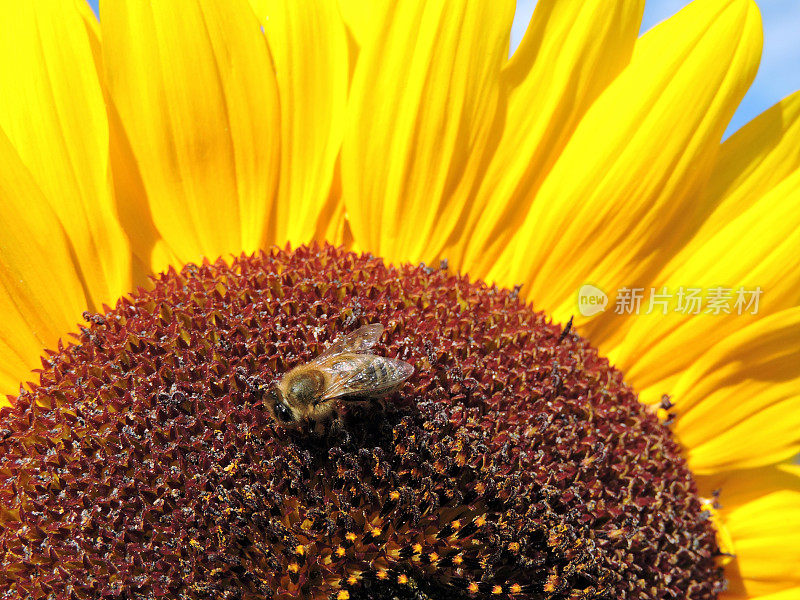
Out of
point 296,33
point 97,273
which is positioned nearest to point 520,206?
→ point 296,33

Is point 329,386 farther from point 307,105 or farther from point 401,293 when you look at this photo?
point 307,105

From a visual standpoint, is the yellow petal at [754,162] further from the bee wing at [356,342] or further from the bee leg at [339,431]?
the bee leg at [339,431]

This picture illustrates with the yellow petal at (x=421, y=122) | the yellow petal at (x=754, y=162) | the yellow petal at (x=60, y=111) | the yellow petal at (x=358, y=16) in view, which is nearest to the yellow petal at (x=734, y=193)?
the yellow petal at (x=754, y=162)

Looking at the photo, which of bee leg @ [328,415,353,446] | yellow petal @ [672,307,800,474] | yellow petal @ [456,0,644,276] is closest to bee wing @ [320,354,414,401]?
bee leg @ [328,415,353,446]

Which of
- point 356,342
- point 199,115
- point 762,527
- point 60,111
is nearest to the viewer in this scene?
point 356,342

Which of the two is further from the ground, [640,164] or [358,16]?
[358,16]

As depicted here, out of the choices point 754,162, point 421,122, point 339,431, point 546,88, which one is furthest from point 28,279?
point 754,162
